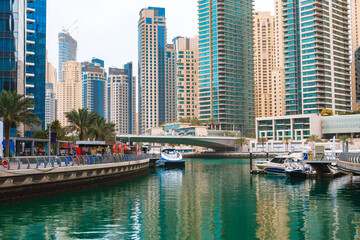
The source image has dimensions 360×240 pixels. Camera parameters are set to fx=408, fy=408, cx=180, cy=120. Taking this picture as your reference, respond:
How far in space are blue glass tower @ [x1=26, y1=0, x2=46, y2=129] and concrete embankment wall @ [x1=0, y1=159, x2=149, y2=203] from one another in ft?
218

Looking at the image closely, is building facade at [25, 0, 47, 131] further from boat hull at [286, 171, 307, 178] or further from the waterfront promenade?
boat hull at [286, 171, 307, 178]

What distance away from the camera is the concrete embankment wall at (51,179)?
101ft

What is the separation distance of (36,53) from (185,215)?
97.4m

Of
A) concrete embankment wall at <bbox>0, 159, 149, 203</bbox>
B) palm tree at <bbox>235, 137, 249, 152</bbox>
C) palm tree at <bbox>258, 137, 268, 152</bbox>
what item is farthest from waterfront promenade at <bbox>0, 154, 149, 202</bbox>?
palm tree at <bbox>235, 137, 249, 152</bbox>

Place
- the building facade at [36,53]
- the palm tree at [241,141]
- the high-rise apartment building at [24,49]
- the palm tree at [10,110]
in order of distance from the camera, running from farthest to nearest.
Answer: the palm tree at [241,141]
the building facade at [36,53]
the high-rise apartment building at [24,49]
the palm tree at [10,110]

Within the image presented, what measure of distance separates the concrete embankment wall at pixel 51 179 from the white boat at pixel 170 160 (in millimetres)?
37709

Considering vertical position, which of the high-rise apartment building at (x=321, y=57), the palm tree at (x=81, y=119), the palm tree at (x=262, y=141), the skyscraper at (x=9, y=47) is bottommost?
the palm tree at (x=262, y=141)

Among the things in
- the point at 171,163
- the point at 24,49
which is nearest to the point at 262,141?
the point at 171,163

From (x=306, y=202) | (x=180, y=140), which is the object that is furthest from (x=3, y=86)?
(x=180, y=140)

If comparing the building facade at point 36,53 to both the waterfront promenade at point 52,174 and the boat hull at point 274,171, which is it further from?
the boat hull at point 274,171

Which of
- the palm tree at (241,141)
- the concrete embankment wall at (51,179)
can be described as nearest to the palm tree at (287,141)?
the palm tree at (241,141)

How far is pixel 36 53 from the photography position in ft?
373

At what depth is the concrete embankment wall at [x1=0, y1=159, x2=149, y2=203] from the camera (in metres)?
30.7

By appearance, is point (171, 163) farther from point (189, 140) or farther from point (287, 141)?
point (287, 141)
